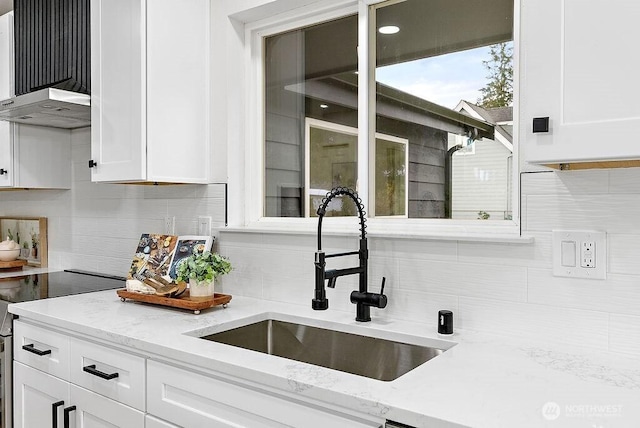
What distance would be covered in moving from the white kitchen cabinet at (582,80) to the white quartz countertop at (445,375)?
510 mm

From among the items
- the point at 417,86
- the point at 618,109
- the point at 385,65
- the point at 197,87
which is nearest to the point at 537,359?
the point at 618,109

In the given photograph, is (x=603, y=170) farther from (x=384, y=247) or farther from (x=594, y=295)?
(x=384, y=247)

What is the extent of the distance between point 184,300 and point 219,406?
2.08 ft

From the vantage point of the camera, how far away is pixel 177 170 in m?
2.18

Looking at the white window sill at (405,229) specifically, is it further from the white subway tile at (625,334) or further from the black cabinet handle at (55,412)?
the black cabinet handle at (55,412)

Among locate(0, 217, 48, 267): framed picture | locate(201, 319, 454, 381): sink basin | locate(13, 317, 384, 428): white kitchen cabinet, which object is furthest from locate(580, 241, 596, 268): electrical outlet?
locate(0, 217, 48, 267): framed picture

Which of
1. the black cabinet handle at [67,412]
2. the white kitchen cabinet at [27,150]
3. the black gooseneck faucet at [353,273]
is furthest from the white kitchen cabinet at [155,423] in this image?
the white kitchen cabinet at [27,150]

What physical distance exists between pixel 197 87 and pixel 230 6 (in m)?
0.37

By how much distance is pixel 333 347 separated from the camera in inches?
68.5

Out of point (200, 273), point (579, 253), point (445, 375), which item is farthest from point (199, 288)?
point (579, 253)

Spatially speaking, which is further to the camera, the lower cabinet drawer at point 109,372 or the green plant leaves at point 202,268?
the green plant leaves at point 202,268

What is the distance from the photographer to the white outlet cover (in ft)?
4.56

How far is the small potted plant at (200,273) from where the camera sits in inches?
75.7

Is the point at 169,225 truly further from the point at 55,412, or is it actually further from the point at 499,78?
the point at 499,78
